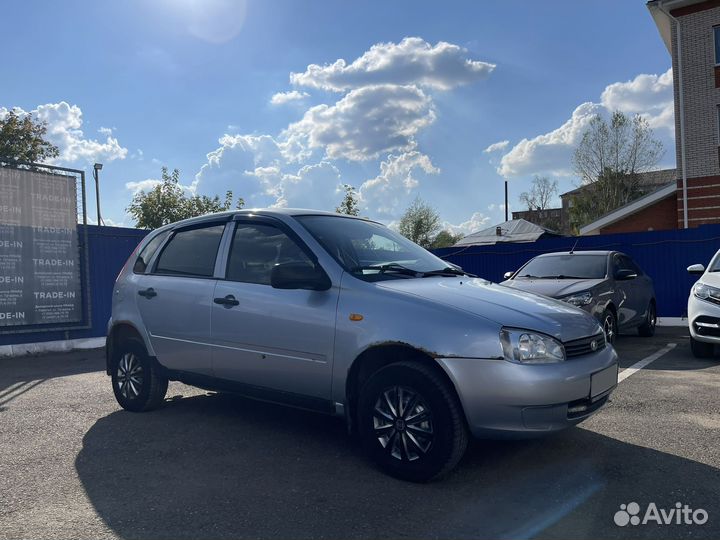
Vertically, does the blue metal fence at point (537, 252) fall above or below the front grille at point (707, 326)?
above

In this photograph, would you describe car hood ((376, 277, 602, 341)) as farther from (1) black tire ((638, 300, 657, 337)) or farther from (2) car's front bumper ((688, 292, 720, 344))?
(1) black tire ((638, 300, 657, 337))

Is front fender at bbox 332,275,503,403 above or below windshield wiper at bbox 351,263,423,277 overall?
below

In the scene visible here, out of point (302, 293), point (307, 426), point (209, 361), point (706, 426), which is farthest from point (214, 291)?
point (706, 426)

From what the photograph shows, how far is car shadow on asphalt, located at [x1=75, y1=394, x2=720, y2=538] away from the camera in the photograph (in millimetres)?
3014

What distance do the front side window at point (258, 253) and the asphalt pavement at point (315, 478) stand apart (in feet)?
4.29

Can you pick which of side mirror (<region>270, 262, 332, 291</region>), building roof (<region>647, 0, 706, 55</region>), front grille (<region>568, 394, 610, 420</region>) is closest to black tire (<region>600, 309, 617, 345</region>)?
front grille (<region>568, 394, 610, 420</region>)

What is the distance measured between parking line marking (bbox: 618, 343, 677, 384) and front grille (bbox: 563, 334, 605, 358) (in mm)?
2808

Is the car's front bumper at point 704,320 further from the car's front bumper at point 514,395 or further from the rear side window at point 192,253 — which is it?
the rear side window at point 192,253

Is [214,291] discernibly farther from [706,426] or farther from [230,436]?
[706,426]

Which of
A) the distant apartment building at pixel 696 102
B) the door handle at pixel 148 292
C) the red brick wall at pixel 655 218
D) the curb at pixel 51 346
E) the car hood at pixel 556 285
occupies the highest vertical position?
the distant apartment building at pixel 696 102

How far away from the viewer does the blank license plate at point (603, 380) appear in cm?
366

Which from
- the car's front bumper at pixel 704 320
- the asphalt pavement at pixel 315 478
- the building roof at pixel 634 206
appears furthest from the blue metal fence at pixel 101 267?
the building roof at pixel 634 206

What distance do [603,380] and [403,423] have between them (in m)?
1.36

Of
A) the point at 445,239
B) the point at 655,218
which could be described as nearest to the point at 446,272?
the point at 655,218
